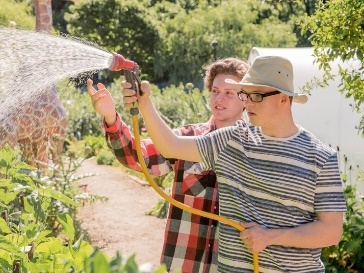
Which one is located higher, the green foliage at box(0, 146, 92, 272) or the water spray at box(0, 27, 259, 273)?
the water spray at box(0, 27, 259, 273)

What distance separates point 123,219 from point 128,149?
15.8 ft

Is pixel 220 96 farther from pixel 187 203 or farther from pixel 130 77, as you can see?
pixel 130 77

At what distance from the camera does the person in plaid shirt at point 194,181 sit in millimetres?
2748

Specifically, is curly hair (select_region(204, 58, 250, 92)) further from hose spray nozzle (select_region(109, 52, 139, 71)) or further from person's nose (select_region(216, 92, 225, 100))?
hose spray nozzle (select_region(109, 52, 139, 71))

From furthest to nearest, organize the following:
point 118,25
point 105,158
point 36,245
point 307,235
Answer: point 118,25 → point 105,158 → point 307,235 → point 36,245

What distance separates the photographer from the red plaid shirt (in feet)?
9.02

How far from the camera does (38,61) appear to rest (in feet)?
11.1

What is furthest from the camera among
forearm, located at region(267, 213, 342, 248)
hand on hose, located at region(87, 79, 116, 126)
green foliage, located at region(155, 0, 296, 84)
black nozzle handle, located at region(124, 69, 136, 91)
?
green foliage, located at region(155, 0, 296, 84)

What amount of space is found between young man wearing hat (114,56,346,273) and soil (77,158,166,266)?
332 cm

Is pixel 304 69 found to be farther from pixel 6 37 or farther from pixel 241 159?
pixel 241 159

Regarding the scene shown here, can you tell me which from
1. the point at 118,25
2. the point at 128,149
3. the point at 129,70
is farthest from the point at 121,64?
the point at 118,25

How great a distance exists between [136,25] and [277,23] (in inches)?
150

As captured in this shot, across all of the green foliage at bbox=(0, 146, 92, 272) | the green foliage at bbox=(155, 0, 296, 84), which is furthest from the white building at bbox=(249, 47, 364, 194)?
the green foliage at bbox=(155, 0, 296, 84)

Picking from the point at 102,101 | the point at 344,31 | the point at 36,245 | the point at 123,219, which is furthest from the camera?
the point at 123,219
